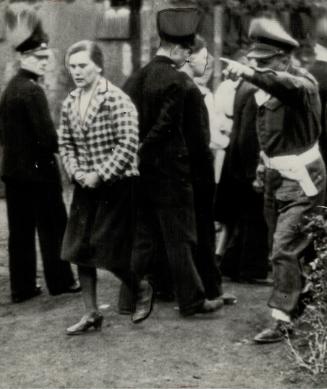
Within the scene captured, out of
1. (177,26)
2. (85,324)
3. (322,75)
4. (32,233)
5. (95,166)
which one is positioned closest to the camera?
(95,166)

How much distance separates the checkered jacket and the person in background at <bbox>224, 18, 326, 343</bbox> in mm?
818

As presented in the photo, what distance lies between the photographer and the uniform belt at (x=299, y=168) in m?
5.57

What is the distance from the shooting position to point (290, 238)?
5.51 meters

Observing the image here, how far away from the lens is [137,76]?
20.1 feet

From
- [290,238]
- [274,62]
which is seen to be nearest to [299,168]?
[290,238]

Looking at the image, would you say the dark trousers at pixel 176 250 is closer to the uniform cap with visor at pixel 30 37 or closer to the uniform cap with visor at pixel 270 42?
the uniform cap with visor at pixel 270 42

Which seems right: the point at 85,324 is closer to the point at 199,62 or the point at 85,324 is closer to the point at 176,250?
the point at 176,250

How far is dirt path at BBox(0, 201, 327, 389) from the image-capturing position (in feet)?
16.4

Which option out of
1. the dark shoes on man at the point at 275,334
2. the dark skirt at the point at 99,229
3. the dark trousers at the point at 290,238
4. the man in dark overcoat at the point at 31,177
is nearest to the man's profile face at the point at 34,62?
the man in dark overcoat at the point at 31,177

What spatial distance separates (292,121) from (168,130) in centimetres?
83

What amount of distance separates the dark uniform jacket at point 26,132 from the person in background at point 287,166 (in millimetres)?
1681

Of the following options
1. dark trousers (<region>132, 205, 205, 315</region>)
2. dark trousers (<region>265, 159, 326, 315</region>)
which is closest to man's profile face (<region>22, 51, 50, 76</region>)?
dark trousers (<region>132, 205, 205, 315</region>)

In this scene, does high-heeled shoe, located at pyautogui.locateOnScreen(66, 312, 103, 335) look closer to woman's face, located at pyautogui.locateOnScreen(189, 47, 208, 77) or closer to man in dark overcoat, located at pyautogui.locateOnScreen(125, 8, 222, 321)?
man in dark overcoat, located at pyautogui.locateOnScreen(125, 8, 222, 321)

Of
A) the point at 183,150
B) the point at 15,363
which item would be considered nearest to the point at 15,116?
the point at 183,150
